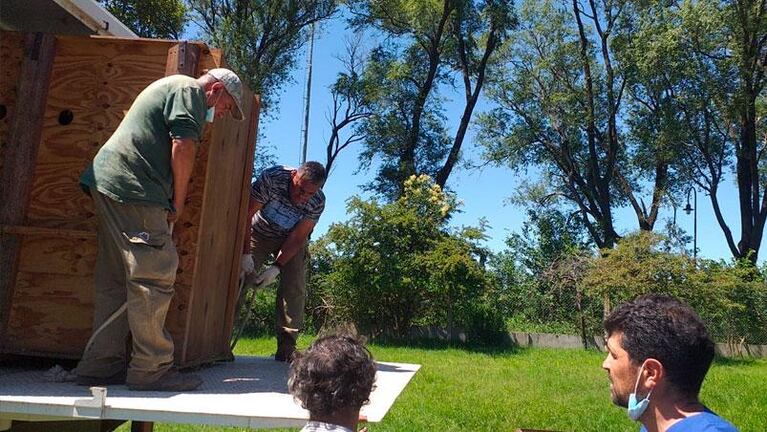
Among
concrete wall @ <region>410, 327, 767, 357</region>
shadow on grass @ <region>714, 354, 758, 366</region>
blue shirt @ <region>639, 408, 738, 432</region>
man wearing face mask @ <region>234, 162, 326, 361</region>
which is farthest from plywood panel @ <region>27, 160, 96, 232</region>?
concrete wall @ <region>410, 327, 767, 357</region>

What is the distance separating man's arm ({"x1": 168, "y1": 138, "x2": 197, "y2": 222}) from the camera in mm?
3027

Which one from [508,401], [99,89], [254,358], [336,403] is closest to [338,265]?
[508,401]

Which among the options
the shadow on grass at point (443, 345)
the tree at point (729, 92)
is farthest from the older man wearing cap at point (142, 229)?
the tree at point (729, 92)

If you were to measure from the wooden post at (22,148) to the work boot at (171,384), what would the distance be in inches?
34.9

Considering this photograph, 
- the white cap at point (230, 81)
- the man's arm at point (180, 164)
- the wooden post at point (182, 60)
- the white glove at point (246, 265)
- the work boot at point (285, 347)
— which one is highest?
the wooden post at point (182, 60)

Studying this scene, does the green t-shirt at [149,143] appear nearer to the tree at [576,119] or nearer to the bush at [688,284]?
the bush at [688,284]

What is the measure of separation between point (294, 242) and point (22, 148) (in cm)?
195

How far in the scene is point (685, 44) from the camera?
20.8 m

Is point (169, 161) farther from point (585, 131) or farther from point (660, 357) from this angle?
point (585, 131)

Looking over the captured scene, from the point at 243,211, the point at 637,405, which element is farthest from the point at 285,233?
the point at 637,405

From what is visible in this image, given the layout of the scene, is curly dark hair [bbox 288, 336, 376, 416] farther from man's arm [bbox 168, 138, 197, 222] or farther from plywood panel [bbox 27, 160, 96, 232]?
plywood panel [bbox 27, 160, 96, 232]

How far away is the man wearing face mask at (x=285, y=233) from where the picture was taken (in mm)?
4707

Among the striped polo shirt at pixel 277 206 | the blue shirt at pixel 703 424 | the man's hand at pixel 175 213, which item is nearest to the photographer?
the blue shirt at pixel 703 424

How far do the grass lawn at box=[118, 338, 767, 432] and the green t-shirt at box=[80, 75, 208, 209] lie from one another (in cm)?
336
